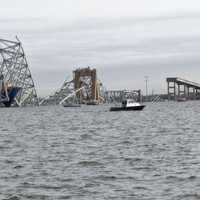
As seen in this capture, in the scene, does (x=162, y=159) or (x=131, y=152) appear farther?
(x=131, y=152)

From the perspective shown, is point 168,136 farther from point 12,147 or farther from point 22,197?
point 22,197

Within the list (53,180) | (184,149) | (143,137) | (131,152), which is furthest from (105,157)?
(143,137)

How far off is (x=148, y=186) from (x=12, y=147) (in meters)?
20.3

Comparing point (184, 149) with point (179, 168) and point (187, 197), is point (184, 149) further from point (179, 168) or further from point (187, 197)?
point (187, 197)

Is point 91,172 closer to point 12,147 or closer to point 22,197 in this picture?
point 22,197

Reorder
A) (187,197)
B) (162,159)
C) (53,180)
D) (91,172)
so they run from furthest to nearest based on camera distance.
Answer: (162,159)
(91,172)
(53,180)
(187,197)

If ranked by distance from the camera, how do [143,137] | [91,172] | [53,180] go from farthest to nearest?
[143,137]
[91,172]
[53,180]

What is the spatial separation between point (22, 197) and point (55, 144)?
22.6m

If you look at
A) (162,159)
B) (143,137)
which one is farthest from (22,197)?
(143,137)

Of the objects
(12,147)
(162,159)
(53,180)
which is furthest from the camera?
(12,147)

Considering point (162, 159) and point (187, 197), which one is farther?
point (162, 159)

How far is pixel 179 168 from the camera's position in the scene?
31.8m

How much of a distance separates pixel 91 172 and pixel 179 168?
12.7ft

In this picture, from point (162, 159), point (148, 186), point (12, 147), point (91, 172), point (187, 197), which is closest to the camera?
point (187, 197)
